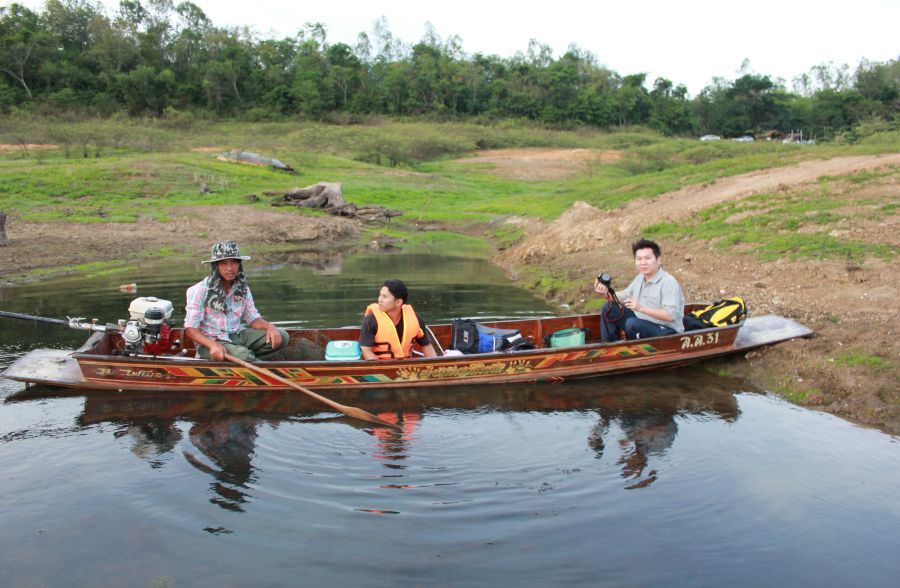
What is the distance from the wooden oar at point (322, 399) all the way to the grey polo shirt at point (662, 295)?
3.59 metres

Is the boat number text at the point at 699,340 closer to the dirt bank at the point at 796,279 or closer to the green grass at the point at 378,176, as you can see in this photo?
the dirt bank at the point at 796,279

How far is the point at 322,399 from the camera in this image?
763cm

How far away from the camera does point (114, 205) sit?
23.9 meters

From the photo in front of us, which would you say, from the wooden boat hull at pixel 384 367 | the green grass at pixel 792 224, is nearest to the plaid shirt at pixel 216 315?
the wooden boat hull at pixel 384 367

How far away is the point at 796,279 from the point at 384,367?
282 inches

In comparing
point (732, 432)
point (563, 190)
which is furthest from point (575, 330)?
point (563, 190)

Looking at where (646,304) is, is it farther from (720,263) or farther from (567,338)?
(720,263)

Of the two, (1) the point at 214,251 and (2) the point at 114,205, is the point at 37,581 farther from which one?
(2) the point at 114,205

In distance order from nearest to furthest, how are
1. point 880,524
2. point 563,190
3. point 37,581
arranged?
point 37,581 → point 880,524 → point 563,190

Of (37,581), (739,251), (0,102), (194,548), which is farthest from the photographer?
(0,102)

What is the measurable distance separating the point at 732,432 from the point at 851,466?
45.8 inches

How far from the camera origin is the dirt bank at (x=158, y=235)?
17.4 meters

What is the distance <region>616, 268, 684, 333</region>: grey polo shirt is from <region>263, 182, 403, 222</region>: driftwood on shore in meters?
19.2

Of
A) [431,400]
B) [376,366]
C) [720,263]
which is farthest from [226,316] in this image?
[720,263]
